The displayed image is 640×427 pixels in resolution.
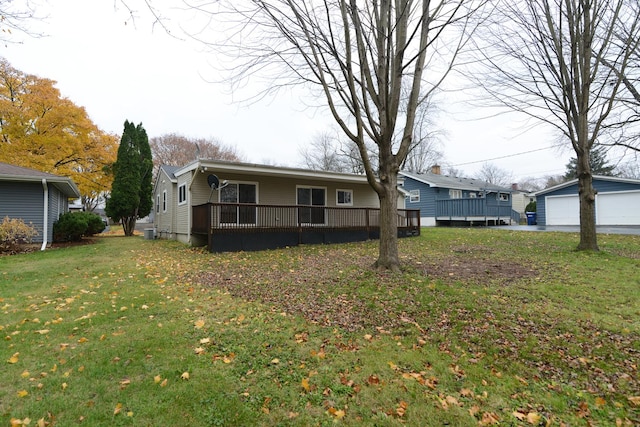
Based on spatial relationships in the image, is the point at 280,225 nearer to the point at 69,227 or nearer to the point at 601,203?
the point at 69,227

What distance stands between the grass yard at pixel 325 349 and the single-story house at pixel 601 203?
1813 cm

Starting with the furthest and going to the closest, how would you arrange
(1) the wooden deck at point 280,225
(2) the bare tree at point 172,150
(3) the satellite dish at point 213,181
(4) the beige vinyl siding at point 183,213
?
(2) the bare tree at point 172,150 < (4) the beige vinyl siding at point 183,213 < (3) the satellite dish at point 213,181 < (1) the wooden deck at point 280,225

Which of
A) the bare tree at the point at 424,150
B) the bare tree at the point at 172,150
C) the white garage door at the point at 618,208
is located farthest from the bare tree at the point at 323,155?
the white garage door at the point at 618,208

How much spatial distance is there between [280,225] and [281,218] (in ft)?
0.93

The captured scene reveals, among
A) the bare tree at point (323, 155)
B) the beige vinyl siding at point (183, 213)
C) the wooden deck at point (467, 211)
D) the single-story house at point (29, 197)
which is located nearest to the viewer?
the single-story house at point (29, 197)

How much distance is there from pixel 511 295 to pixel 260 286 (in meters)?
4.22

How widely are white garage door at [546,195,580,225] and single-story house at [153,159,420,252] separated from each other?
1444 centimetres

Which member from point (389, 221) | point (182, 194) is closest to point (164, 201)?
point (182, 194)

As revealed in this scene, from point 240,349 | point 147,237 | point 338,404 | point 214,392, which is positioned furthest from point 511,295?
point 147,237

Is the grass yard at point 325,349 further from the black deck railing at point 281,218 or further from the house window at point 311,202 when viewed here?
the house window at point 311,202

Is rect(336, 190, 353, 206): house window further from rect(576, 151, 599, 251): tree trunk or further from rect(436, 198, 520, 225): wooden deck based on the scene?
rect(436, 198, 520, 225): wooden deck

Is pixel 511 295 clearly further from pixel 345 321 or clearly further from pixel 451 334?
pixel 345 321

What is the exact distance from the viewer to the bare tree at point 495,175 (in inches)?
2116

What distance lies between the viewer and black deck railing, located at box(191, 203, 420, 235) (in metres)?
10.4
